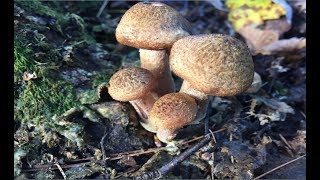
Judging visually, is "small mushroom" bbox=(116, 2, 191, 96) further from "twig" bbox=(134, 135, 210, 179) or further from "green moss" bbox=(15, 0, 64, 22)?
"green moss" bbox=(15, 0, 64, 22)

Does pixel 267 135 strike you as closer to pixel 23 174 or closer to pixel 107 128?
pixel 107 128

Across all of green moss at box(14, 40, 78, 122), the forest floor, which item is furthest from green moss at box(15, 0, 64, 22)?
green moss at box(14, 40, 78, 122)

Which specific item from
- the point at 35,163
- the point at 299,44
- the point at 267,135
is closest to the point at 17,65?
the point at 35,163

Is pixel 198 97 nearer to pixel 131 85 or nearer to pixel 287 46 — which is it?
pixel 131 85

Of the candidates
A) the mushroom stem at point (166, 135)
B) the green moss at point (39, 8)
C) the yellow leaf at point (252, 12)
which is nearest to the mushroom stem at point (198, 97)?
the mushroom stem at point (166, 135)

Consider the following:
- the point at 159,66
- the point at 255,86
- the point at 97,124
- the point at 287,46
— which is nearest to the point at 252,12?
the point at 287,46

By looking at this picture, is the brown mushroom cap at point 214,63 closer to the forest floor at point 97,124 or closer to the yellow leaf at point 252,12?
the forest floor at point 97,124

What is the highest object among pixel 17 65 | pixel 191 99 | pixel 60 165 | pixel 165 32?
pixel 165 32
